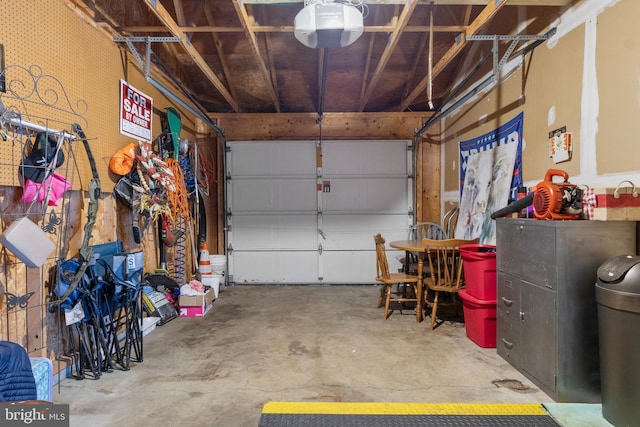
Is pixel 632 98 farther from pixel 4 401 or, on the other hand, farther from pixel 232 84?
pixel 232 84

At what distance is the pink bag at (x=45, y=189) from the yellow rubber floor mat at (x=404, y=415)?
6.69ft

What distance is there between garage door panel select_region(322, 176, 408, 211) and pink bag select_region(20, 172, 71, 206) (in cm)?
390

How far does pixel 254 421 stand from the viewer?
204cm

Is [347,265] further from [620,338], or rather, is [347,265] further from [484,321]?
[620,338]

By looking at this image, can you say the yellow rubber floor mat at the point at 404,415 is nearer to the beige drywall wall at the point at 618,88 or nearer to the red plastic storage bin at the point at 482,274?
the red plastic storage bin at the point at 482,274

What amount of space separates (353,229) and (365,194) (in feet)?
2.09

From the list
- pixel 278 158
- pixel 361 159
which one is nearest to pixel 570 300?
pixel 361 159

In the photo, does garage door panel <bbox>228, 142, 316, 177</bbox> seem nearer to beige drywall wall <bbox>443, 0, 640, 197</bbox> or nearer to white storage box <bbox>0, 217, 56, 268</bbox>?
beige drywall wall <bbox>443, 0, 640, 197</bbox>

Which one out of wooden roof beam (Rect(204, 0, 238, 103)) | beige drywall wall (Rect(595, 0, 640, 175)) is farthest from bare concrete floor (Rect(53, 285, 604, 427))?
wooden roof beam (Rect(204, 0, 238, 103))

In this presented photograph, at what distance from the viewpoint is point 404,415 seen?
1.92 meters

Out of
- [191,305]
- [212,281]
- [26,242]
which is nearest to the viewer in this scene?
[26,242]

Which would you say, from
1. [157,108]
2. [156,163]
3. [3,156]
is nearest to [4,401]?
[3,156]

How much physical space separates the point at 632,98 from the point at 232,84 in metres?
4.88

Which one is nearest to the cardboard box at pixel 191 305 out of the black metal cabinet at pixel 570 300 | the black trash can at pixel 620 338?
the black metal cabinet at pixel 570 300
